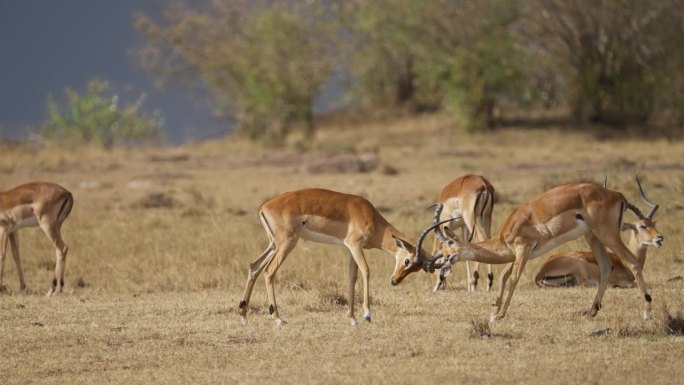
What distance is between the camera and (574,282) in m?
12.1

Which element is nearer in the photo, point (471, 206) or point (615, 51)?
point (471, 206)

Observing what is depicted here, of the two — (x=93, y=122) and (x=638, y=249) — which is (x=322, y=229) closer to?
(x=638, y=249)

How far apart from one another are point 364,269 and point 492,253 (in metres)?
1.15

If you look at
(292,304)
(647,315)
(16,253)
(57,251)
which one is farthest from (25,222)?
(647,315)

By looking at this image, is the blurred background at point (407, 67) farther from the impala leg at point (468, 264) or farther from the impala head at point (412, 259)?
the impala head at point (412, 259)

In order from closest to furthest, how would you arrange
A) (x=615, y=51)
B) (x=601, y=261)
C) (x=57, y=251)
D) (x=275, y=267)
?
(x=275, y=267) < (x=601, y=261) < (x=57, y=251) < (x=615, y=51)

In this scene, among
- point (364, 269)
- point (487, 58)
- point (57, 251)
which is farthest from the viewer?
point (487, 58)

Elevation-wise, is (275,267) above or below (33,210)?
below

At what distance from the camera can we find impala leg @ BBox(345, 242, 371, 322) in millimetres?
9797

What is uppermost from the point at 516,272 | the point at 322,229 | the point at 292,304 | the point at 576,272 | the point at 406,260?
the point at 322,229

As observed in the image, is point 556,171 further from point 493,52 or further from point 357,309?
point 357,309

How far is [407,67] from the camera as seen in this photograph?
37.6 metres

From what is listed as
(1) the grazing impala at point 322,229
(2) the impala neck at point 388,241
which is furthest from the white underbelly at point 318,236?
(2) the impala neck at point 388,241

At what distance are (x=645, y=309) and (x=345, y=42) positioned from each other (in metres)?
27.8
